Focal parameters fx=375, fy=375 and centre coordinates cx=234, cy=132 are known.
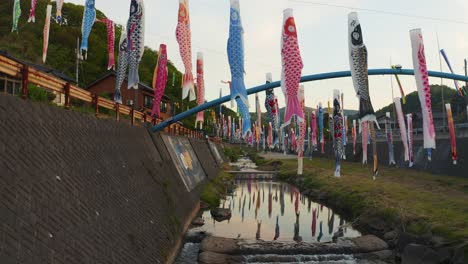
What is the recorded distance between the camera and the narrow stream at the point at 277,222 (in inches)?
616

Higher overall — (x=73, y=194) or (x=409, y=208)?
(x=73, y=194)

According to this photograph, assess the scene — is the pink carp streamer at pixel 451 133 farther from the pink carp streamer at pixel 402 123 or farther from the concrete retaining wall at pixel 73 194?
the concrete retaining wall at pixel 73 194

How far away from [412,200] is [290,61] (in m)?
11.2

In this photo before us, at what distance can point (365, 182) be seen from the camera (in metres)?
26.7

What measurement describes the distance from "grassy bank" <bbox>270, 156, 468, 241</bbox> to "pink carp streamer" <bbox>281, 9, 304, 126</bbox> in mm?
7157

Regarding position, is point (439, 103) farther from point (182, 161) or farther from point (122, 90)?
point (182, 161)

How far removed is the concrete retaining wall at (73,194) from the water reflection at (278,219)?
21.7 ft

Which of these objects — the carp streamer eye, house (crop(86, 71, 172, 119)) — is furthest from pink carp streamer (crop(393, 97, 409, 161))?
house (crop(86, 71, 172, 119))

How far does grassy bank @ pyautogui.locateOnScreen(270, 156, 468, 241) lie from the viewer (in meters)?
14.9

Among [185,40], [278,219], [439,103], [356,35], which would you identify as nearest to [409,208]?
[278,219]

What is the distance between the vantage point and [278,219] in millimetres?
23031

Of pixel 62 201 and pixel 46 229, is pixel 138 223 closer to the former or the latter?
pixel 62 201

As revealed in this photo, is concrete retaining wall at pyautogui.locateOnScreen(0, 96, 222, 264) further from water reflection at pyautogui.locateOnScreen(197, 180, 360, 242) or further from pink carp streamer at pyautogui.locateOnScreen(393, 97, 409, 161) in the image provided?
pink carp streamer at pyautogui.locateOnScreen(393, 97, 409, 161)

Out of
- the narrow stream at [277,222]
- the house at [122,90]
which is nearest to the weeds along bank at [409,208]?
the narrow stream at [277,222]
